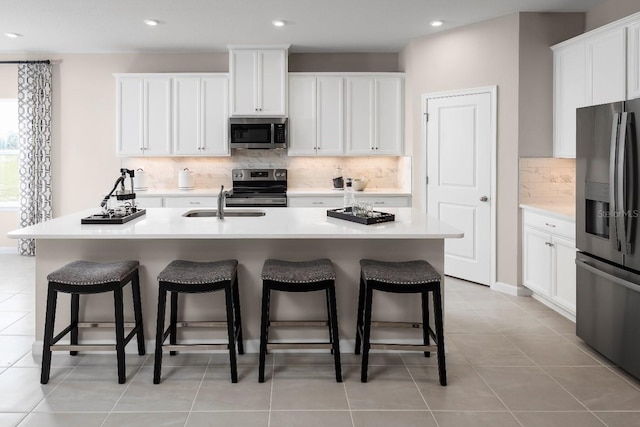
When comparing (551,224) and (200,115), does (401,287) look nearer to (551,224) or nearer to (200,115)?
(551,224)

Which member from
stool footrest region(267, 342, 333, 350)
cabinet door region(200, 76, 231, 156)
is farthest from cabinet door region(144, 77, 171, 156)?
stool footrest region(267, 342, 333, 350)

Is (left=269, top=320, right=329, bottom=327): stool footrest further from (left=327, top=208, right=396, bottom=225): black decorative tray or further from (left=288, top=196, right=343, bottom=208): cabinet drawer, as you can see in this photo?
(left=288, top=196, right=343, bottom=208): cabinet drawer

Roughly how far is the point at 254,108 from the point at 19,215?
340 centimetres

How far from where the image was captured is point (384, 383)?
2.99 m

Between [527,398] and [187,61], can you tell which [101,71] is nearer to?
[187,61]

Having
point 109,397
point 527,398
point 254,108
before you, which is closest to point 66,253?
point 109,397

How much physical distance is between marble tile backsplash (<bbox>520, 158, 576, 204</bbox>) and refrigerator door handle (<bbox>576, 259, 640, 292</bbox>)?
4.93 feet

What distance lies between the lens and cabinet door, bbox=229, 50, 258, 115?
611 centimetres

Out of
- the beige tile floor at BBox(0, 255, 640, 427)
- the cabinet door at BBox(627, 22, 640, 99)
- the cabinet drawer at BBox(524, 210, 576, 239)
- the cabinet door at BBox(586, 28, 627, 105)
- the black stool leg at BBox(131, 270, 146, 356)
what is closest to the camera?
the beige tile floor at BBox(0, 255, 640, 427)

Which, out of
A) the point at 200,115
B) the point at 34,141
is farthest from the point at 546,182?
the point at 34,141

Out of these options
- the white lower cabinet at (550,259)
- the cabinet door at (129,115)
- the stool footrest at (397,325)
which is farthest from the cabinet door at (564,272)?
the cabinet door at (129,115)

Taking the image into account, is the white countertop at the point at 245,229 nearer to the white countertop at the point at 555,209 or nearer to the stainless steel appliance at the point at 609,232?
the stainless steel appliance at the point at 609,232

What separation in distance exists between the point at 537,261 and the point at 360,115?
274 centimetres

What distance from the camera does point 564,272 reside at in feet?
13.6
